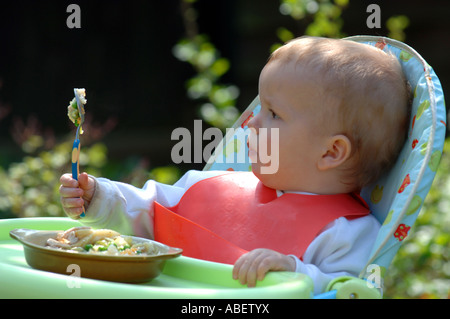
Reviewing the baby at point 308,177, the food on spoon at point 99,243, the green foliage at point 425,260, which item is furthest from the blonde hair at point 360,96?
the green foliage at point 425,260

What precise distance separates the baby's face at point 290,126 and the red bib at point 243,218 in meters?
0.05

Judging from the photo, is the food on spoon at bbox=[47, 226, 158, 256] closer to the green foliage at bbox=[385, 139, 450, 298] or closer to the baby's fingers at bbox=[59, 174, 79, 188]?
the baby's fingers at bbox=[59, 174, 79, 188]

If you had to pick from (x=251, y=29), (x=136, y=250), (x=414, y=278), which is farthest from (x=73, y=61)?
(x=136, y=250)

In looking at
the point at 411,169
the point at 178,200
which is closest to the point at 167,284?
the point at 178,200

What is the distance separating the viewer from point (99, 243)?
1.50 m

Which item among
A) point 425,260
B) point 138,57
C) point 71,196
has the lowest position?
point 425,260

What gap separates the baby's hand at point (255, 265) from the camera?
54.6 inches

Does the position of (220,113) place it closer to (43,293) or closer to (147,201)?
(147,201)

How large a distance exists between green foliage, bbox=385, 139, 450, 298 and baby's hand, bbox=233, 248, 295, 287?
4.84ft

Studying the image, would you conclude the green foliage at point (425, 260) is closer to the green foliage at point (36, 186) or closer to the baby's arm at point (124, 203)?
the baby's arm at point (124, 203)

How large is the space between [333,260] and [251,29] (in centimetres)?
331

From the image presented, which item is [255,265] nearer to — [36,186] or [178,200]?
[178,200]

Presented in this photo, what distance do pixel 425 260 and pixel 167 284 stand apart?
5.71 feet
